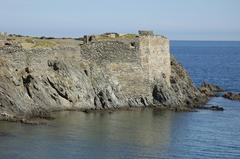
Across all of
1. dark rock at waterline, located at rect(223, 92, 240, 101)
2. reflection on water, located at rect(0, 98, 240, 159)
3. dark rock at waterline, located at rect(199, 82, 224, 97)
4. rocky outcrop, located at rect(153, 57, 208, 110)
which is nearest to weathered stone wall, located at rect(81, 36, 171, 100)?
rocky outcrop, located at rect(153, 57, 208, 110)

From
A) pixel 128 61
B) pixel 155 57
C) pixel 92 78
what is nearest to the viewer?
pixel 92 78

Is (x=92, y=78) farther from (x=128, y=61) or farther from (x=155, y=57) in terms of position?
(x=155, y=57)

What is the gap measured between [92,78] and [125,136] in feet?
50.9

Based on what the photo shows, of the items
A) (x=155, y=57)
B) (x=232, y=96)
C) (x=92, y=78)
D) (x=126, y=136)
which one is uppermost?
(x=155, y=57)

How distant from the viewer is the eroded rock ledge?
2302 inches

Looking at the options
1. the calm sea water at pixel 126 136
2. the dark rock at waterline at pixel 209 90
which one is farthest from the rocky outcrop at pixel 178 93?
the dark rock at waterline at pixel 209 90

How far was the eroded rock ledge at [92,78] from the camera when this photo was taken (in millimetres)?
58469

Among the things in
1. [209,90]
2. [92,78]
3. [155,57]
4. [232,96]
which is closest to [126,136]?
[92,78]

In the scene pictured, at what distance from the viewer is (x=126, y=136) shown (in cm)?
5141

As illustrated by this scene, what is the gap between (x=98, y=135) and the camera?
51.2 meters

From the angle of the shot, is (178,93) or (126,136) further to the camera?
(178,93)

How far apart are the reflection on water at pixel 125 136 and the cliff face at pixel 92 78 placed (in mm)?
2719

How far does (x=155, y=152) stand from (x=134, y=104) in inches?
833

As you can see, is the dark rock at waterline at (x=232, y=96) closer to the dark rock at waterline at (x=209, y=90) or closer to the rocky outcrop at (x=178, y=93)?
the dark rock at waterline at (x=209, y=90)
